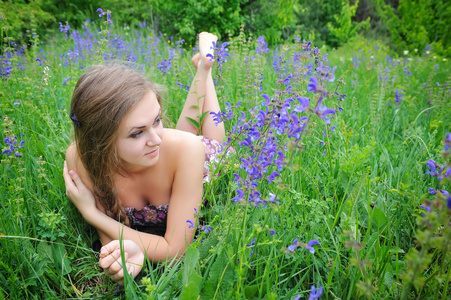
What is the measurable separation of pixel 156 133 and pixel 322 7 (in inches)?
497

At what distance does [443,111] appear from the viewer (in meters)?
2.69

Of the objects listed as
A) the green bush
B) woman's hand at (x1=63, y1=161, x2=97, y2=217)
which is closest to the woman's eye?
woman's hand at (x1=63, y1=161, x2=97, y2=217)

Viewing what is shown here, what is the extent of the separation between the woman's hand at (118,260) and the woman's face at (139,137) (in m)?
0.46

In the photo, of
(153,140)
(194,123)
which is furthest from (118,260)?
(194,123)

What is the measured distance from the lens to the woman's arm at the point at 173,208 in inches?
70.9

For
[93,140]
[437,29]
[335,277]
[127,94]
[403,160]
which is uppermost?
Answer: [437,29]

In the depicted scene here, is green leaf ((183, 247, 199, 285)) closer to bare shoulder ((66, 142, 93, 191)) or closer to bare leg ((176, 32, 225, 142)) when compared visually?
bare shoulder ((66, 142, 93, 191))

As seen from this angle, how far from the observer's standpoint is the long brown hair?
1.79 meters

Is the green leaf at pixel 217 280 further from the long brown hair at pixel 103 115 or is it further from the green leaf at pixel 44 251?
the green leaf at pixel 44 251

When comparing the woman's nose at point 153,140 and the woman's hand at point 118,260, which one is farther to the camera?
the woman's nose at point 153,140

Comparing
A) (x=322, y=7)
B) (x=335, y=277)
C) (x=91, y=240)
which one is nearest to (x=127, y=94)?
(x=91, y=240)

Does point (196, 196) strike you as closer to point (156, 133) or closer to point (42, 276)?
point (156, 133)

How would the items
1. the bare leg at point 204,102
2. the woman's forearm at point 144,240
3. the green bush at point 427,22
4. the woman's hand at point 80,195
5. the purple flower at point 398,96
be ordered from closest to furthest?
the woman's forearm at point 144,240 → the woman's hand at point 80,195 → the bare leg at point 204,102 → the purple flower at point 398,96 → the green bush at point 427,22

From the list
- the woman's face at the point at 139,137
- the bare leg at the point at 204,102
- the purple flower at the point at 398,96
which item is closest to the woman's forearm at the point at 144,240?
the woman's face at the point at 139,137
